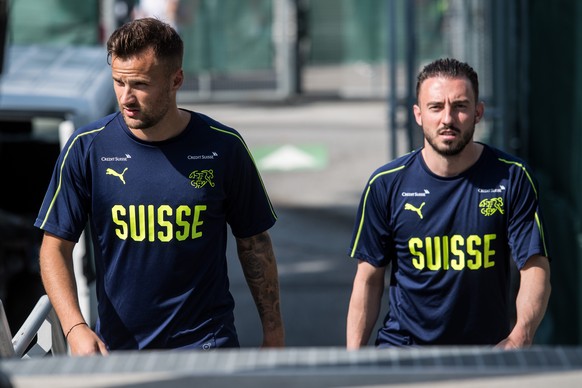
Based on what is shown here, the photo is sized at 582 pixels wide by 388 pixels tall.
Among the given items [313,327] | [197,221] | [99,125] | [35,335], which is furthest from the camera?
[313,327]

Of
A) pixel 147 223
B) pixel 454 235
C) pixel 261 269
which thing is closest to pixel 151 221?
pixel 147 223

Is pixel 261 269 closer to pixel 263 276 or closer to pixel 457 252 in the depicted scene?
pixel 263 276

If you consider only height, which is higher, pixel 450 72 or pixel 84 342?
pixel 450 72

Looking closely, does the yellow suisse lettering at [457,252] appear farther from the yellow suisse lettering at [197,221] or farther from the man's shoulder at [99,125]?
the man's shoulder at [99,125]

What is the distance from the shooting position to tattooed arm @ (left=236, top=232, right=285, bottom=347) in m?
4.14

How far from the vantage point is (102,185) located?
3.92 metres

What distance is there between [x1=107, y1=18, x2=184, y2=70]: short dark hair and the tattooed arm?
72 centimetres

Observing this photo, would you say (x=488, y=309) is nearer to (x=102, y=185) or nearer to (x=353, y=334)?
(x=353, y=334)

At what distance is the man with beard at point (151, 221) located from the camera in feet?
12.8

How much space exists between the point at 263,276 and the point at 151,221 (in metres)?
0.49

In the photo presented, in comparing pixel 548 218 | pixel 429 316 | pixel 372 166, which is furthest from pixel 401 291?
pixel 372 166

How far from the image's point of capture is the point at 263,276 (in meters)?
4.16

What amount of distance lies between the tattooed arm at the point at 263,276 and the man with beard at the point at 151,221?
0.15m

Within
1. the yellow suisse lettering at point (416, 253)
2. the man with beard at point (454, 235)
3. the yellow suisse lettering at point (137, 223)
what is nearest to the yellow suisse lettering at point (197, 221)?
the yellow suisse lettering at point (137, 223)
